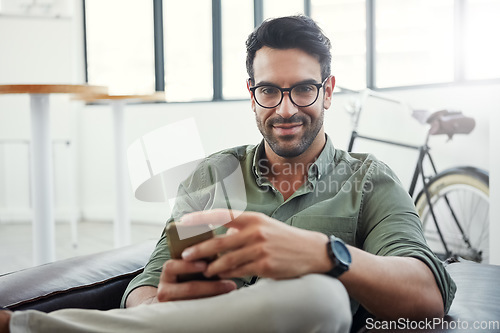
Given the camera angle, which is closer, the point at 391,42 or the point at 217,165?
the point at 217,165

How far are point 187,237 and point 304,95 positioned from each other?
0.59m

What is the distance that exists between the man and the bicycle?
1.57 metres

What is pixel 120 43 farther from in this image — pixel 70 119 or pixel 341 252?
pixel 341 252

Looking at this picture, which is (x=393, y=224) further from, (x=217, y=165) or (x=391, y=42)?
(x=391, y=42)

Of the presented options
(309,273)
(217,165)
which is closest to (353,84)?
(217,165)

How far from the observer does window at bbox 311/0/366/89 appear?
3920mm

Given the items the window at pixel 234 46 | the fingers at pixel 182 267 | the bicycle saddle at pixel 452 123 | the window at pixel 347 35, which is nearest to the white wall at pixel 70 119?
the window at pixel 234 46

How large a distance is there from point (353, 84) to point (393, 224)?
2971mm

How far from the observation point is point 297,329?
788 millimetres

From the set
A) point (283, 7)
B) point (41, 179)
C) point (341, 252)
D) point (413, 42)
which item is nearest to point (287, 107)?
point (341, 252)

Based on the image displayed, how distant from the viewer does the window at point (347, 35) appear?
3920mm

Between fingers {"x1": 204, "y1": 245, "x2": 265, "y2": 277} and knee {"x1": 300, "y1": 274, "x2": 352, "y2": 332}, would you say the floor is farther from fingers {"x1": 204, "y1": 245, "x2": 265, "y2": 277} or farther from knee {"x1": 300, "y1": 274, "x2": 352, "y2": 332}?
knee {"x1": 300, "y1": 274, "x2": 352, "y2": 332}

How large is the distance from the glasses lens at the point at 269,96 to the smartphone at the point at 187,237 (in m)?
0.55

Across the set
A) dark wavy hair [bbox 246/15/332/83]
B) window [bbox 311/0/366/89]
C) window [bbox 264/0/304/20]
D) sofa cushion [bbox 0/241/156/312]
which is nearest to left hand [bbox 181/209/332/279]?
sofa cushion [bbox 0/241/156/312]
